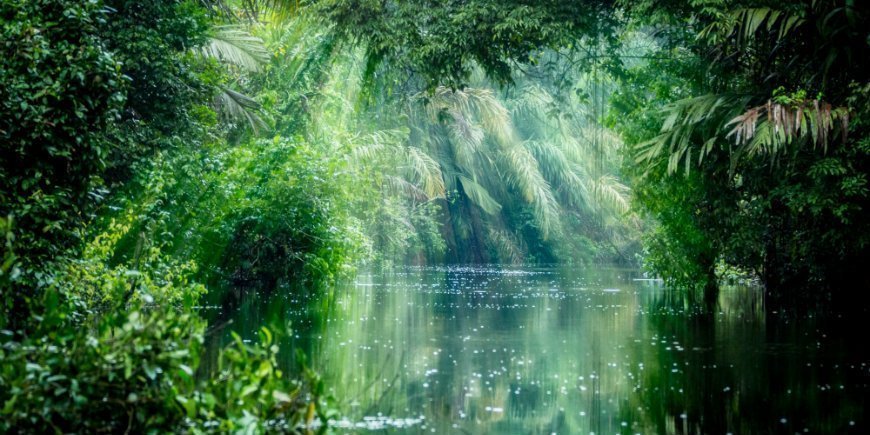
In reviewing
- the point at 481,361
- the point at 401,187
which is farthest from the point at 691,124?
the point at 401,187

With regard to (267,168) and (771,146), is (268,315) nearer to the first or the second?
(267,168)

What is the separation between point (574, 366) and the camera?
10992mm

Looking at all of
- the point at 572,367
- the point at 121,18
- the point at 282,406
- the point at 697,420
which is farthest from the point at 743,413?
the point at 121,18

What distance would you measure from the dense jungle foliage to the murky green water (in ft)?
4.19

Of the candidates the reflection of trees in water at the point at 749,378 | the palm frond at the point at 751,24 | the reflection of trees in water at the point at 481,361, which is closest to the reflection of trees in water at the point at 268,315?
the reflection of trees in water at the point at 481,361

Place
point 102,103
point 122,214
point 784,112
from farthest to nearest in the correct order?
point 122,214, point 784,112, point 102,103

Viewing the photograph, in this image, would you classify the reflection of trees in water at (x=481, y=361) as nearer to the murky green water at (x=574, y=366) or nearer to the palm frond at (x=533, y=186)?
the murky green water at (x=574, y=366)

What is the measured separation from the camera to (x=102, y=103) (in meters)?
9.31

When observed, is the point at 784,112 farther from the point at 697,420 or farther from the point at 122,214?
the point at 122,214

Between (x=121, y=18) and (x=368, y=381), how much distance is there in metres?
9.77

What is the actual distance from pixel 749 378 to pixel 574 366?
1.84m

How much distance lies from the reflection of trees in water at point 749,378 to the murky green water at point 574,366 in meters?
0.02

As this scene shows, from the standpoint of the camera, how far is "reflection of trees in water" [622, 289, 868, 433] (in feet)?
25.8

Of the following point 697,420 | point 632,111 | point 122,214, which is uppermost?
point 632,111
